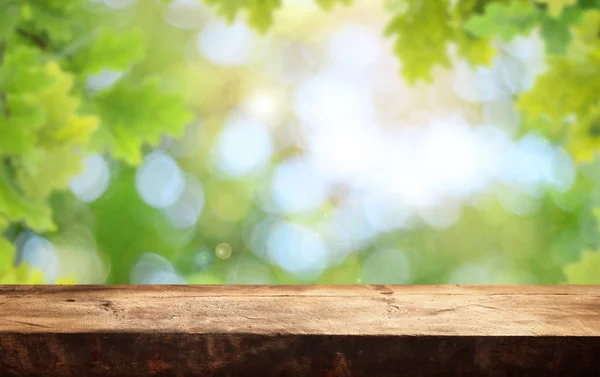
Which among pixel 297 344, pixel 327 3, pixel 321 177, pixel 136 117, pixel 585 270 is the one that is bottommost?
pixel 297 344

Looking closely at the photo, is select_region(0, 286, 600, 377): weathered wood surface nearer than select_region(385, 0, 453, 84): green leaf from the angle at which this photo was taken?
Yes

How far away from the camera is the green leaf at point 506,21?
3.98 ft

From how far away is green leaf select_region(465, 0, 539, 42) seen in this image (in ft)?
3.98

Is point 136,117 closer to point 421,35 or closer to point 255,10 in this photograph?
point 255,10

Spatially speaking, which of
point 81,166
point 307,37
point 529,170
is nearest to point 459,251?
point 529,170

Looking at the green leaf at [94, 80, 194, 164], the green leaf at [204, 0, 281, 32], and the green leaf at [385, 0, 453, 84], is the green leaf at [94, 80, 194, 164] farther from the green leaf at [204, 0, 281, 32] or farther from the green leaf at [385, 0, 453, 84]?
the green leaf at [385, 0, 453, 84]

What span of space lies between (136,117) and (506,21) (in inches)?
32.3

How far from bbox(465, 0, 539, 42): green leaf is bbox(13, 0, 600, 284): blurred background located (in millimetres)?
31

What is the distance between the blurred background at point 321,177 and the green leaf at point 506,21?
0.10ft

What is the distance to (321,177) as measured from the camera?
3.91 feet

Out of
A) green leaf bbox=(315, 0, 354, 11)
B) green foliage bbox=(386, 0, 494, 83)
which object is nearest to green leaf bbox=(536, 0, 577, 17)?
green foliage bbox=(386, 0, 494, 83)

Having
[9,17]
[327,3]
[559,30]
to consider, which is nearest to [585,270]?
[559,30]

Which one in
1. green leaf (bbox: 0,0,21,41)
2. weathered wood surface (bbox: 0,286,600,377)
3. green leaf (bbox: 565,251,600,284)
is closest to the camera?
weathered wood surface (bbox: 0,286,600,377)

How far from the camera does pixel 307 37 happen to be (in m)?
1.25
